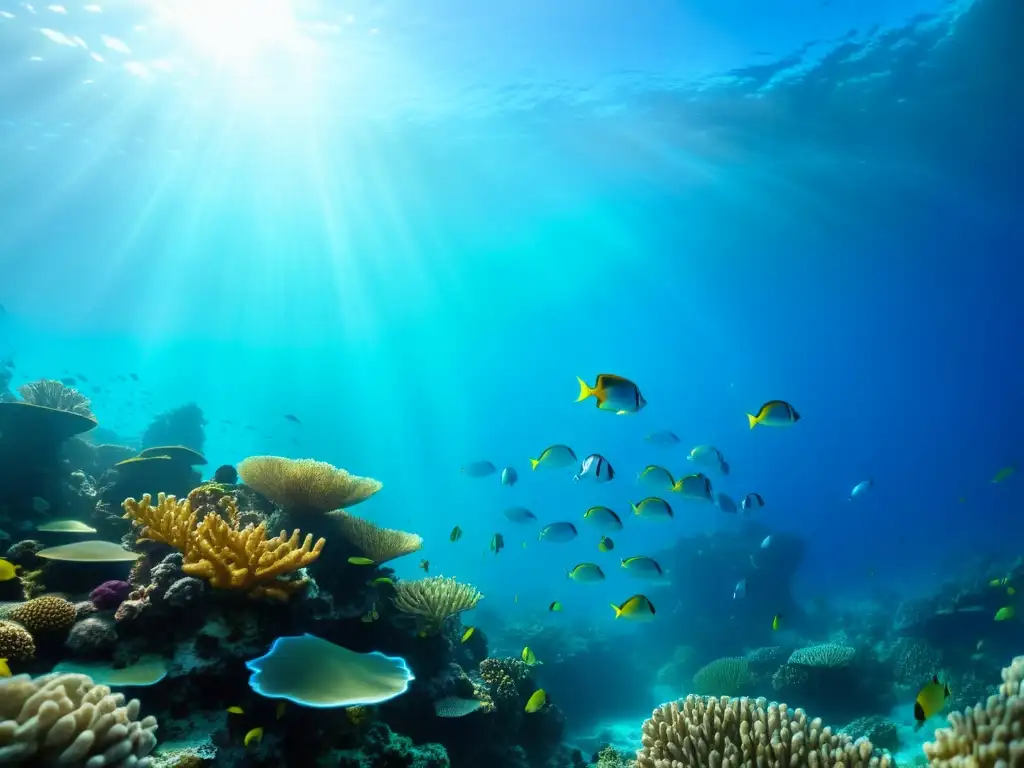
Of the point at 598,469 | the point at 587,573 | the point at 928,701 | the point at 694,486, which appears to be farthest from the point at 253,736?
the point at 694,486

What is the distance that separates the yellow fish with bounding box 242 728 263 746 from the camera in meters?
3.56

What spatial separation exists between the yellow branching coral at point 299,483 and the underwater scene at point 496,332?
0.05 meters

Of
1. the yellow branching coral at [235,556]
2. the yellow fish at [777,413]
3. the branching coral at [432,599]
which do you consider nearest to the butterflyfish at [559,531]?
the branching coral at [432,599]

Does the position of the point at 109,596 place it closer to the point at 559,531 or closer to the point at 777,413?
the point at 559,531

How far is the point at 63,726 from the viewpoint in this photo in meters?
2.33

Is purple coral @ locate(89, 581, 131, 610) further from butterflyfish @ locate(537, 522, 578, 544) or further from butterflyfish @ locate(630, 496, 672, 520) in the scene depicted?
butterflyfish @ locate(630, 496, 672, 520)

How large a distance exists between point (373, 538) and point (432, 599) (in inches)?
41.3

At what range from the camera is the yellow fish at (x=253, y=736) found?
3.56 m

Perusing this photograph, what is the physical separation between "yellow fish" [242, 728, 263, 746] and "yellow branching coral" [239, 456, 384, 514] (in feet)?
9.06

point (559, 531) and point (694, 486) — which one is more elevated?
point (694, 486)

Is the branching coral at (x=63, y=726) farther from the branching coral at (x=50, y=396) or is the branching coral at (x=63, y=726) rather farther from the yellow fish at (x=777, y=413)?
the branching coral at (x=50, y=396)

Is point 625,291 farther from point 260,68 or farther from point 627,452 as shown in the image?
point 627,452

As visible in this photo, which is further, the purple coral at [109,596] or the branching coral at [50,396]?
the branching coral at [50,396]

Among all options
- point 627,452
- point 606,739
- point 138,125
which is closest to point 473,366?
point 627,452
